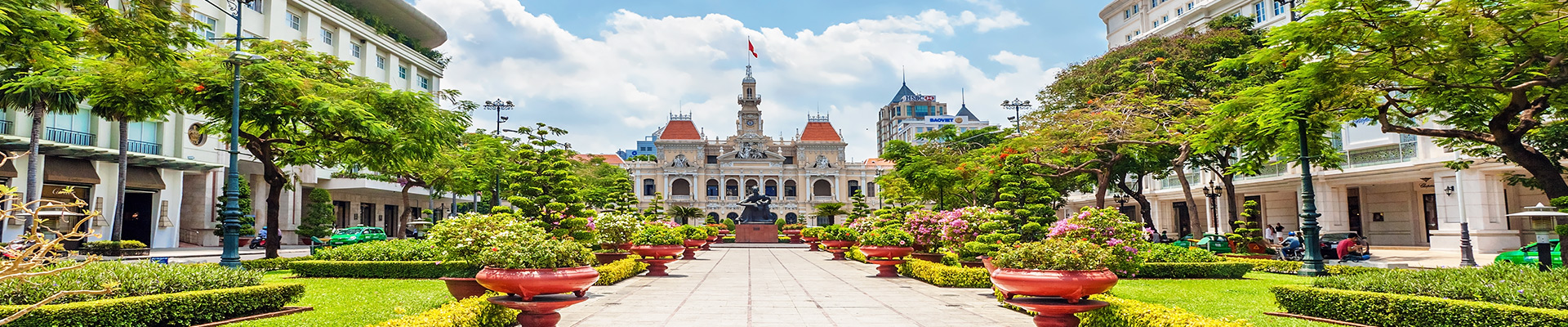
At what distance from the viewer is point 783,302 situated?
39.0ft

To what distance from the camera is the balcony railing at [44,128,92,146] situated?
28.4 metres

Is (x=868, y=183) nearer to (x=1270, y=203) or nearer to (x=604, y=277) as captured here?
(x=1270, y=203)

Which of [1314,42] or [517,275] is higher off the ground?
[1314,42]

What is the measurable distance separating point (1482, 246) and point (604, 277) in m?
24.8

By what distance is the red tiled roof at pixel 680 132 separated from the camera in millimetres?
95375

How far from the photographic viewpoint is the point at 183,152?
3416 cm

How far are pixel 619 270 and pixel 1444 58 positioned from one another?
12.6 m

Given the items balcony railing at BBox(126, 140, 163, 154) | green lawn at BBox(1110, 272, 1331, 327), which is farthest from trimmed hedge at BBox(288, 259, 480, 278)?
balcony railing at BBox(126, 140, 163, 154)

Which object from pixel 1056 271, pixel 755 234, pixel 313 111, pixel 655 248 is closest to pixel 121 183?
pixel 313 111

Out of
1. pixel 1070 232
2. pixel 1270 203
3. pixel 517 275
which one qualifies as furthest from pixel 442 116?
pixel 1270 203

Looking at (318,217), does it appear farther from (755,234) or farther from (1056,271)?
(1056,271)

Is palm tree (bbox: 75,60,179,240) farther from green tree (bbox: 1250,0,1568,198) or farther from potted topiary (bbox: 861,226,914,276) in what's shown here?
green tree (bbox: 1250,0,1568,198)

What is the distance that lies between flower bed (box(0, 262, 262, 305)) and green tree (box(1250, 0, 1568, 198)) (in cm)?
1316

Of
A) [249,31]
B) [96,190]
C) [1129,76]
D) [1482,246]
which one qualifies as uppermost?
[249,31]
